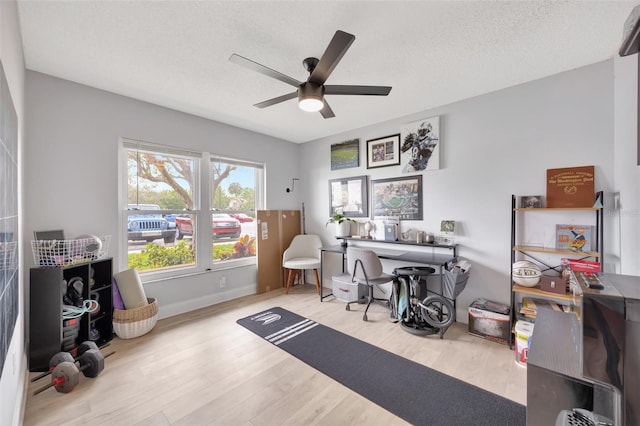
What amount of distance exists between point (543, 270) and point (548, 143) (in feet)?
3.92

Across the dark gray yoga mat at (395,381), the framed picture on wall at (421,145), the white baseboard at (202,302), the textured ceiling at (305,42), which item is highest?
the textured ceiling at (305,42)

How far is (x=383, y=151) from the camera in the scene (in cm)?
356

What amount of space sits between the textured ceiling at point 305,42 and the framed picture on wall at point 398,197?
107 centimetres

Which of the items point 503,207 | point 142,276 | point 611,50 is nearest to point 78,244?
point 142,276

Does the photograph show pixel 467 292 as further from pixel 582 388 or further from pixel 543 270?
pixel 582 388

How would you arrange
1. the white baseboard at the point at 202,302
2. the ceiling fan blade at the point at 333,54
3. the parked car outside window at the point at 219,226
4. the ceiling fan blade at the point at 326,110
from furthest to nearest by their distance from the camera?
1. the parked car outside window at the point at 219,226
2. the white baseboard at the point at 202,302
3. the ceiling fan blade at the point at 326,110
4. the ceiling fan blade at the point at 333,54

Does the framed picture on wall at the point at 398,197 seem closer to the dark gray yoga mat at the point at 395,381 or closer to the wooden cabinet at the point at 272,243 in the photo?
the wooden cabinet at the point at 272,243

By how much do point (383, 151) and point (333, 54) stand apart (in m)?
2.12

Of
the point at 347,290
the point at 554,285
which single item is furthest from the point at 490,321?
the point at 347,290

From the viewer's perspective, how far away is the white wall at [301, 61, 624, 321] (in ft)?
7.20

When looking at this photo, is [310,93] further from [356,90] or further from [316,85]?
[356,90]

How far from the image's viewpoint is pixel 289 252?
4105 millimetres

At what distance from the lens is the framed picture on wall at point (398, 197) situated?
3281 millimetres

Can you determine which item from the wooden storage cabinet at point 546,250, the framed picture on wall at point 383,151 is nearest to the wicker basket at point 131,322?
the framed picture on wall at point 383,151
